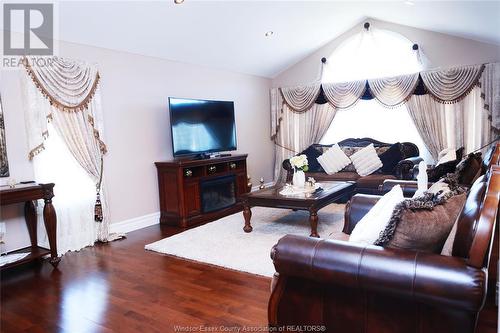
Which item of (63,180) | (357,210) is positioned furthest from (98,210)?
(357,210)

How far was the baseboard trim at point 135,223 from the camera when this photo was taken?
456 cm

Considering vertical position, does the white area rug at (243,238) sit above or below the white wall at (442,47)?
below

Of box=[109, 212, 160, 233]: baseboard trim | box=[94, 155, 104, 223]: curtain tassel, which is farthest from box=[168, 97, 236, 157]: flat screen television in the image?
box=[94, 155, 104, 223]: curtain tassel

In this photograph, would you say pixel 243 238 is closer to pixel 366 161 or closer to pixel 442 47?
A: pixel 366 161

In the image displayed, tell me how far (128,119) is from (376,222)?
12.4 feet

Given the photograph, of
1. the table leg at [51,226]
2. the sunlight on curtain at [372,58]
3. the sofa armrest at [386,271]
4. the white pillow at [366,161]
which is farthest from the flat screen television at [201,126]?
the sofa armrest at [386,271]

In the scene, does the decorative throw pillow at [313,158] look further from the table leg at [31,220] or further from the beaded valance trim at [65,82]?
the table leg at [31,220]

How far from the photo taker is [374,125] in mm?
6570

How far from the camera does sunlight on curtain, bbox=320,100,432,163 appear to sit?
20.5ft

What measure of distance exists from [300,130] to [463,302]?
6.09 m

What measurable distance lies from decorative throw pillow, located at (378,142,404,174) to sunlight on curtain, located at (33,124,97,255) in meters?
4.39

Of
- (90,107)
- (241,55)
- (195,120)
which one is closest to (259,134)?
(241,55)

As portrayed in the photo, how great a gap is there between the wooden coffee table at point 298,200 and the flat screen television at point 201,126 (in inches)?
54.3

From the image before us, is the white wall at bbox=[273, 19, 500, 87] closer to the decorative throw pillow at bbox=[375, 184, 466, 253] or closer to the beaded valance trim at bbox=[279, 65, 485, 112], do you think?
the beaded valance trim at bbox=[279, 65, 485, 112]
